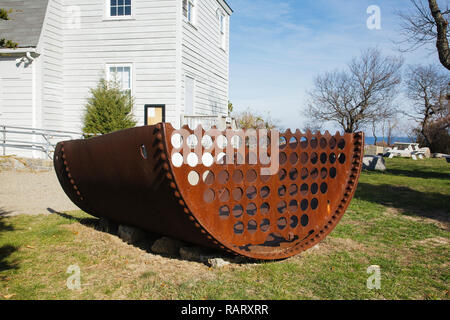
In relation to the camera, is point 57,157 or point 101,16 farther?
point 101,16

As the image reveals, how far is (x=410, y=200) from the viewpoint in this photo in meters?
8.17

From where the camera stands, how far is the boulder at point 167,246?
13.8 feet

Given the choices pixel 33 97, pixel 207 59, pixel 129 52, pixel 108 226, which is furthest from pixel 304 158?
pixel 207 59

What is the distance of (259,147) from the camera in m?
3.46

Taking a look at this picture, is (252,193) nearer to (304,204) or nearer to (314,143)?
(304,204)

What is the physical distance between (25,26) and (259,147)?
13.5 meters

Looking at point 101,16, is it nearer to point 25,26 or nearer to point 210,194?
point 25,26

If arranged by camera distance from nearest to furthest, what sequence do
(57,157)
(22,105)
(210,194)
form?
1. (210,194)
2. (57,157)
3. (22,105)

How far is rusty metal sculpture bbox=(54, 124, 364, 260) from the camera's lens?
10.2ft

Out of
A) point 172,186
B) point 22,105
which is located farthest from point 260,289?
point 22,105

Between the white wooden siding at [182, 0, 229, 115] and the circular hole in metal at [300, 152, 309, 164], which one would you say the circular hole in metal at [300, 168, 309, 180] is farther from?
the white wooden siding at [182, 0, 229, 115]

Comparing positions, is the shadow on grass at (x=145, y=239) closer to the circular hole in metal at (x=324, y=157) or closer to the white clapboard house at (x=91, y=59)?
the circular hole in metal at (x=324, y=157)

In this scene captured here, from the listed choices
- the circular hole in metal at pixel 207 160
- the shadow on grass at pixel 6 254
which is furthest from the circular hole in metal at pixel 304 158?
the shadow on grass at pixel 6 254

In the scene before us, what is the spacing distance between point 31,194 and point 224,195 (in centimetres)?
701
